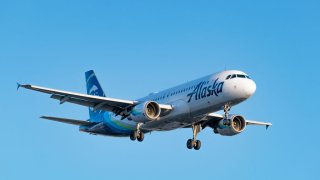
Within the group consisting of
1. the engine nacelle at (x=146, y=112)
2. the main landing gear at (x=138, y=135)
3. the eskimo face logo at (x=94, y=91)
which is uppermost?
the eskimo face logo at (x=94, y=91)

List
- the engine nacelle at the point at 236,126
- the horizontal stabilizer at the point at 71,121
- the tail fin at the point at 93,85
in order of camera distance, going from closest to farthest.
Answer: the horizontal stabilizer at the point at 71,121 → the engine nacelle at the point at 236,126 → the tail fin at the point at 93,85

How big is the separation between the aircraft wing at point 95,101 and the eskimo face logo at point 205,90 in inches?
108

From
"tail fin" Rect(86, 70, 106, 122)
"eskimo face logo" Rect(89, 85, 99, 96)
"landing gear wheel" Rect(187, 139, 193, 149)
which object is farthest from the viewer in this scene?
"eskimo face logo" Rect(89, 85, 99, 96)

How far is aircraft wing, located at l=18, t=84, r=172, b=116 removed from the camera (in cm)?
5972

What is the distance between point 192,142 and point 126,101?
7.49 metres

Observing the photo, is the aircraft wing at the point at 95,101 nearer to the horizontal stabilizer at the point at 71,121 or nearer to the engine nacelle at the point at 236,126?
the horizontal stabilizer at the point at 71,121

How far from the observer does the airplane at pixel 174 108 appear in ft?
193

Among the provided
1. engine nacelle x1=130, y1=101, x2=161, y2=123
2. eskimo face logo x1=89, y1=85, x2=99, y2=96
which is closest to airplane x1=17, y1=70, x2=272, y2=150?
engine nacelle x1=130, y1=101, x2=161, y2=123

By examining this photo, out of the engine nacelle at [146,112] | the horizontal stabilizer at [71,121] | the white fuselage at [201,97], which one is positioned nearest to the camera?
the white fuselage at [201,97]

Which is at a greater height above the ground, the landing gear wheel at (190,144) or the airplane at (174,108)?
the airplane at (174,108)

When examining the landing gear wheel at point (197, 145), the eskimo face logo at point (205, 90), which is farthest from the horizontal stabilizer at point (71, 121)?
the eskimo face logo at point (205, 90)

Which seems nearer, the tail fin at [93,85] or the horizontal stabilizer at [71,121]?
the horizontal stabilizer at [71,121]

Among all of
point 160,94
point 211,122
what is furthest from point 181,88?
point 211,122

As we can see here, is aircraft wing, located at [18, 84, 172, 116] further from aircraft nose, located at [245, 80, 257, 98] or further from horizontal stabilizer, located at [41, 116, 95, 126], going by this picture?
aircraft nose, located at [245, 80, 257, 98]
